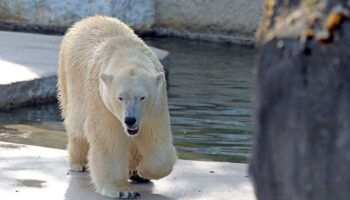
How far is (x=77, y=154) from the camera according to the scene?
5.92m

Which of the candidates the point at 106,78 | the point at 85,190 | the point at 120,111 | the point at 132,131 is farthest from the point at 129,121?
the point at 85,190

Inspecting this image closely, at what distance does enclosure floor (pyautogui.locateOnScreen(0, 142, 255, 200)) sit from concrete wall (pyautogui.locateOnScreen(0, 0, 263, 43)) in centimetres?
775

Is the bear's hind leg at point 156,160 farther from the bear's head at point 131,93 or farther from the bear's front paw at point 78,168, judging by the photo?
the bear's front paw at point 78,168

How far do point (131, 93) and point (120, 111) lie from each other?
11 centimetres

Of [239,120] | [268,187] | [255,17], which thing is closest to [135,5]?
[255,17]

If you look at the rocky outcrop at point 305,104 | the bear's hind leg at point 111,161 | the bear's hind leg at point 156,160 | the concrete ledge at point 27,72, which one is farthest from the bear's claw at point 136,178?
the rocky outcrop at point 305,104

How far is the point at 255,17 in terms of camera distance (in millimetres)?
13906

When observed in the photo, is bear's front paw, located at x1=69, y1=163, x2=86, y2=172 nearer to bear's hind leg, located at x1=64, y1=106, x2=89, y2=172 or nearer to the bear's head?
bear's hind leg, located at x1=64, y1=106, x2=89, y2=172

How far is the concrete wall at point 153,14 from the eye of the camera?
13875mm

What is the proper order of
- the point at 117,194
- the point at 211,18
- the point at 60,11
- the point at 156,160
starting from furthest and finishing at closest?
the point at 211,18 < the point at 60,11 < the point at 156,160 < the point at 117,194

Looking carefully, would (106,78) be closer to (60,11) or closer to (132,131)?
(132,131)

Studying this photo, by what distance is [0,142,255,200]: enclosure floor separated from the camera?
5258 millimetres

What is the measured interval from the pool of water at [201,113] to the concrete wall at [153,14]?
1103 mm

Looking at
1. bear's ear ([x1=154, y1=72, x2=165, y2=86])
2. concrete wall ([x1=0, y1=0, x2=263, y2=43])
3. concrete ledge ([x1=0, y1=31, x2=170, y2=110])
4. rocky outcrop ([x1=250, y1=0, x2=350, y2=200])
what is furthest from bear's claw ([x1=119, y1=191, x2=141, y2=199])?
concrete wall ([x1=0, y1=0, x2=263, y2=43])
